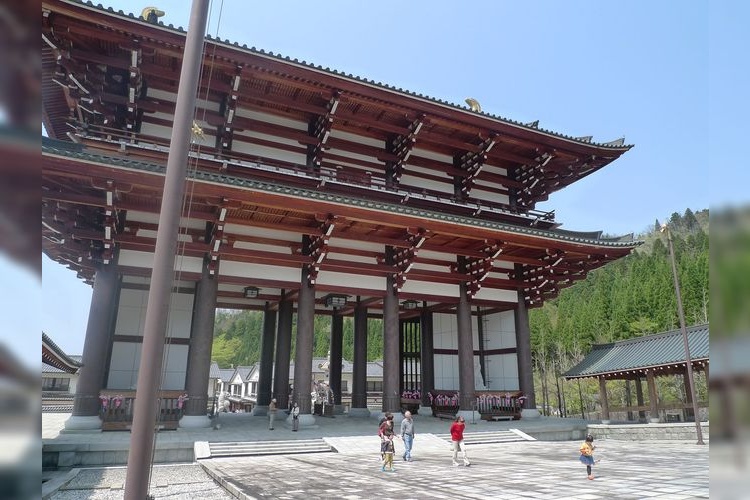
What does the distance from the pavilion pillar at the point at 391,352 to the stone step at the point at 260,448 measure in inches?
139

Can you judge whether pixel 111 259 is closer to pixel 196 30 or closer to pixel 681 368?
pixel 196 30

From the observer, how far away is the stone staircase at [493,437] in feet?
50.0

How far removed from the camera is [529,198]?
20562mm

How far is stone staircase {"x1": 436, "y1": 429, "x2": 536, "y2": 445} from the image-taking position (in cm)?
1525

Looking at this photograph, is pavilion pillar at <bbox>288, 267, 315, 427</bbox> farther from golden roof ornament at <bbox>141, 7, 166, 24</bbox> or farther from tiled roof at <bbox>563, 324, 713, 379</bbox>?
tiled roof at <bbox>563, 324, 713, 379</bbox>

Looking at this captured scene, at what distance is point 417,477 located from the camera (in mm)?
9516

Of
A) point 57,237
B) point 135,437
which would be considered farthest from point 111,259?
point 135,437

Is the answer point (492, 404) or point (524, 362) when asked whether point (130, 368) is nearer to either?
point (492, 404)

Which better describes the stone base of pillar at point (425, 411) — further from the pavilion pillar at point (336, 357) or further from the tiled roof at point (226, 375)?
the tiled roof at point (226, 375)

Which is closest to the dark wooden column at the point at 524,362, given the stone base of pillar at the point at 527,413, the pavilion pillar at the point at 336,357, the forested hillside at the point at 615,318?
the stone base of pillar at the point at 527,413

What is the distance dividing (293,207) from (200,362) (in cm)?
554

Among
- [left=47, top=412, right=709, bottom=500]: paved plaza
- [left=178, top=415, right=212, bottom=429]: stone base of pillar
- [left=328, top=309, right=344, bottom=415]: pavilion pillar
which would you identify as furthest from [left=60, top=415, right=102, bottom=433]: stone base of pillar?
[left=328, top=309, right=344, bottom=415]: pavilion pillar

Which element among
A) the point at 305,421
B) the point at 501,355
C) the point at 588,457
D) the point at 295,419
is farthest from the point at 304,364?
the point at 501,355

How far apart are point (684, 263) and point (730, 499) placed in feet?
134
